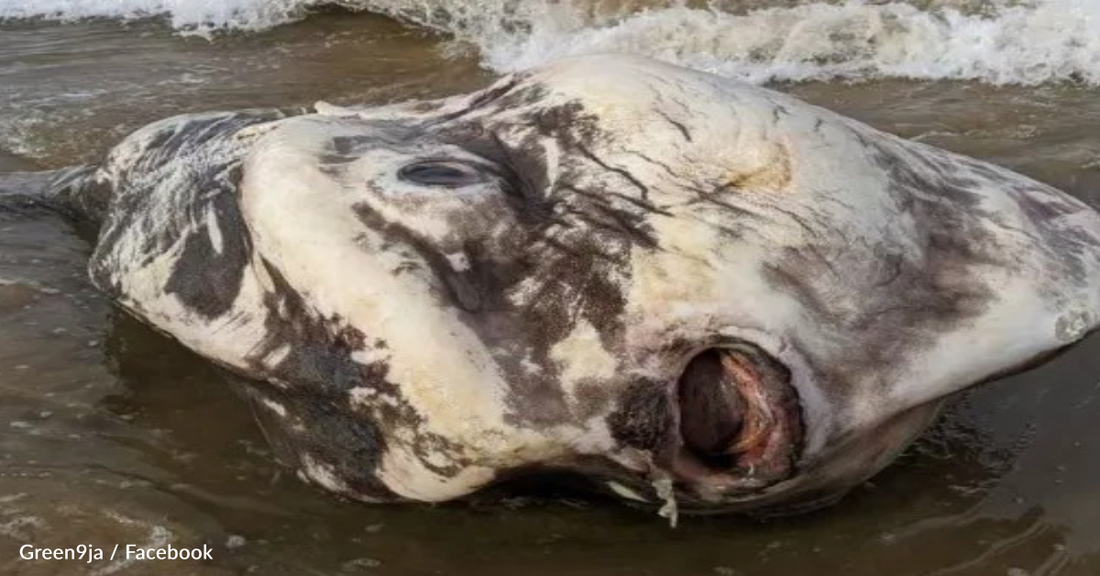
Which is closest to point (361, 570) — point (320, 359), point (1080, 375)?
point (320, 359)

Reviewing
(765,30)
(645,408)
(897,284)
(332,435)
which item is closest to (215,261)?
(332,435)

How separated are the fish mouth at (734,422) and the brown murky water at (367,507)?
329 millimetres

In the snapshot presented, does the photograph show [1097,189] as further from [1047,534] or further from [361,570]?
[361,570]

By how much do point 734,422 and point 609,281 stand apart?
411 millimetres

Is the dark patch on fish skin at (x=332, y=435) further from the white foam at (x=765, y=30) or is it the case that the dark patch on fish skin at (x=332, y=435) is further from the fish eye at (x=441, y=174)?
the white foam at (x=765, y=30)

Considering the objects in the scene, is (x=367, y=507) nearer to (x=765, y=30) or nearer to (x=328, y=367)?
(x=328, y=367)

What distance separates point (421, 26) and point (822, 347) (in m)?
5.95

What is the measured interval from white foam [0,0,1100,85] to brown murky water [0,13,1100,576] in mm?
1895

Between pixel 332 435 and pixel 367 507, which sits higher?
pixel 332 435

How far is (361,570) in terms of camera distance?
329cm

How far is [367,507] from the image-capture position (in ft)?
11.5

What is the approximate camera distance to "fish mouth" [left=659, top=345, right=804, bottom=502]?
296cm

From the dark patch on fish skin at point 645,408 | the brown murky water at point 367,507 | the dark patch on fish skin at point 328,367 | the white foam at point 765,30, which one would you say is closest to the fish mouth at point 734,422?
the dark patch on fish skin at point 645,408

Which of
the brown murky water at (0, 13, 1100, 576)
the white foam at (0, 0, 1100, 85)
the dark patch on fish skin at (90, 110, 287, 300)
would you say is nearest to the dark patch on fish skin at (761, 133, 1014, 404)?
the brown murky water at (0, 13, 1100, 576)
